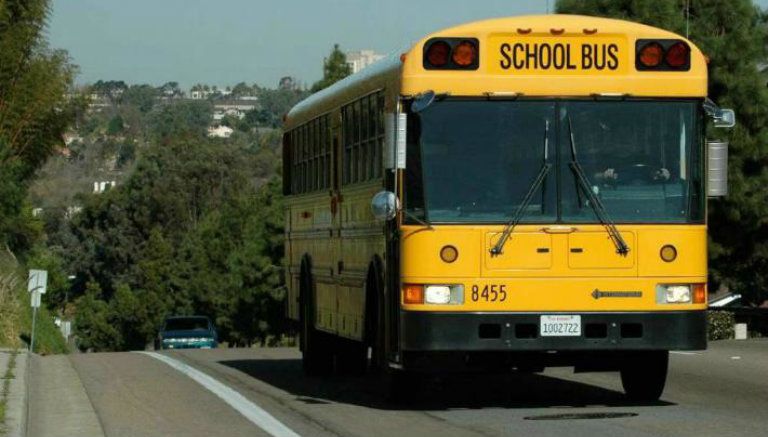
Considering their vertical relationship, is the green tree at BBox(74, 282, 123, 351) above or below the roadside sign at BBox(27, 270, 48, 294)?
below

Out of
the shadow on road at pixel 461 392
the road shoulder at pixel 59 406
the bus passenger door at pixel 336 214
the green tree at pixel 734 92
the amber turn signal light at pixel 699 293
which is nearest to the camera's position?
the road shoulder at pixel 59 406

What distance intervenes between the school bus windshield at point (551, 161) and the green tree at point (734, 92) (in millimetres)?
26927

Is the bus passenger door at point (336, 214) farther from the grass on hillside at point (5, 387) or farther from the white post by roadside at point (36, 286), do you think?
the white post by roadside at point (36, 286)

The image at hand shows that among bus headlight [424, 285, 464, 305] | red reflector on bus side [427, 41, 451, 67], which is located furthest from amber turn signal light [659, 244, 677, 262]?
red reflector on bus side [427, 41, 451, 67]

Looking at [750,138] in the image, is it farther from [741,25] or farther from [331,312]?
[331,312]

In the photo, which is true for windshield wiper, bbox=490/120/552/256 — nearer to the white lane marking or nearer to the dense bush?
the white lane marking

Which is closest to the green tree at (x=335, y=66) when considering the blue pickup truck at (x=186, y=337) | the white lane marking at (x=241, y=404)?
the blue pickup truck at (x=186, y=337)

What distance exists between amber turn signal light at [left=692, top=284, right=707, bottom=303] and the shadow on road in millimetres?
1512

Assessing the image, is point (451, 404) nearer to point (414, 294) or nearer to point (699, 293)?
point (414, 294)

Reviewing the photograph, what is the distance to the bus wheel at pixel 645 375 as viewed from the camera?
1634cm

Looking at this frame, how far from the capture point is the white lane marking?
1467cm

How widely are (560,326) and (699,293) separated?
125 centimetres

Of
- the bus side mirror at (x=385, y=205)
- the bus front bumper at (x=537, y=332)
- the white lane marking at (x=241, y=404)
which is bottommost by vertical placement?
the white lane marking at (x=241, y=404)

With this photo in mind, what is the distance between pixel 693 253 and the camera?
15.4 m
